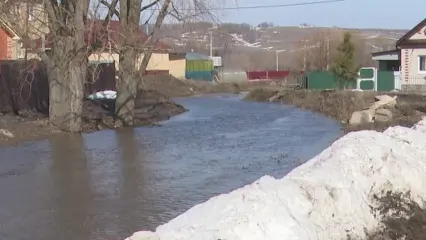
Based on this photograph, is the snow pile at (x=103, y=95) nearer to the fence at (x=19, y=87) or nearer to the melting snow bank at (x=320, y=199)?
the fence at (x=19, y=87)

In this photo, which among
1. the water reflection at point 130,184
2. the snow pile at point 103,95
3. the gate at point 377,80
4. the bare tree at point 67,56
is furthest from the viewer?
the gate at point 377,80

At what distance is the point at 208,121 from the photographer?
30.9 m

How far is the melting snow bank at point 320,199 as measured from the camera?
6.39 meters

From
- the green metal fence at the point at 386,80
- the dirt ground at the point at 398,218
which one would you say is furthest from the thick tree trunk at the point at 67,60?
the green metal fence at the point at 386,80

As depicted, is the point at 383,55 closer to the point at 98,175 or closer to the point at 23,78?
the point at 23,78

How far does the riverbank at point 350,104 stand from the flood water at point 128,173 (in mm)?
1880

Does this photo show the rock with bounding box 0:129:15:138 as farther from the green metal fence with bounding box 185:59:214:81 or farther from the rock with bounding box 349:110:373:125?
the green metal fence with bounding box 185:59:214:81

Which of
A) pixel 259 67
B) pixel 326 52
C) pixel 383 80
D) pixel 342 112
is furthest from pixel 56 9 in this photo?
pixel 259 67

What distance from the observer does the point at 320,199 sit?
24.1ft

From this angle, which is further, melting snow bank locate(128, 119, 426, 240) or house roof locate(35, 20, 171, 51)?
house roof locate(35, 20, 171, 51)

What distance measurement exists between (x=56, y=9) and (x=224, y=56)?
12764 cm

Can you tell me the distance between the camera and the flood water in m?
10.0

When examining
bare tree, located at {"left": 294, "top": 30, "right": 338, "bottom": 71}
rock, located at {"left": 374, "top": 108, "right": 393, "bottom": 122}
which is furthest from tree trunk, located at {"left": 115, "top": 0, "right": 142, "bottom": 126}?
bare tree, located at {"left": 294, "top": 30, "right": 338, "bottom": 71}

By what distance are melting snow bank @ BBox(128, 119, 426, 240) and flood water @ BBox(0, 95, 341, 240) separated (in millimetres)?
2451
